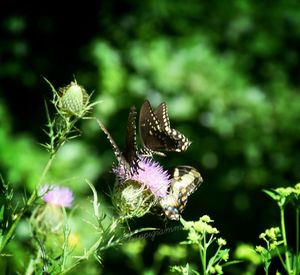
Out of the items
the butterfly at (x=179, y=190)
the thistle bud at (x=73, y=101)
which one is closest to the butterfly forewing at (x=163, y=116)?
the butterfly at (x=179, y=190)

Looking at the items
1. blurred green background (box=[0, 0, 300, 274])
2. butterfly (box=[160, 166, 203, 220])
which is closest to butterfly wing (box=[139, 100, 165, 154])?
butterfly (box=[160, 166, 203, 220])

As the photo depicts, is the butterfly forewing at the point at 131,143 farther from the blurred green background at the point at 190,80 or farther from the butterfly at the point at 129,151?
the blurred green background at the point at 190,80

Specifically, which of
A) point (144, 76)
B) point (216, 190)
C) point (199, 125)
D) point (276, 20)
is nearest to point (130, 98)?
point (144, 76)

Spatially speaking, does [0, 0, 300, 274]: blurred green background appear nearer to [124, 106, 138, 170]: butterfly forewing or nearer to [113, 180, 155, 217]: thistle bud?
[124, 106, 138, 170]: butterfly forewing

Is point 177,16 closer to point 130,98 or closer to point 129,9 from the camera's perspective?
point 129,9

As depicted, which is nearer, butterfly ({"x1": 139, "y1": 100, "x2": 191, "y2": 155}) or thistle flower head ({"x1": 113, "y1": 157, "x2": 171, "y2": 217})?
thistle flower head ({"x1": 113, "y1": 157, "x2": 171, "y2": 217})

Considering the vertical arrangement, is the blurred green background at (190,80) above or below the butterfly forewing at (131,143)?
below
